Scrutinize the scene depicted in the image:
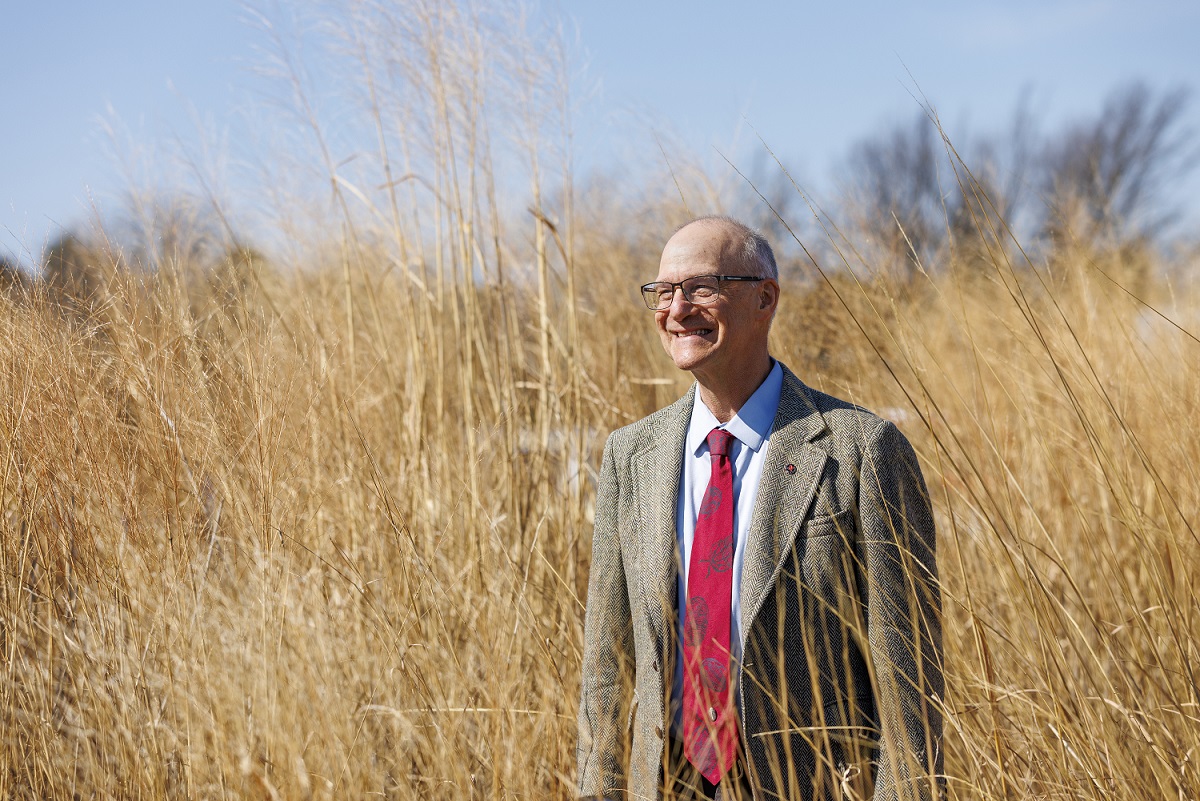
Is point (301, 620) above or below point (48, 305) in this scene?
below

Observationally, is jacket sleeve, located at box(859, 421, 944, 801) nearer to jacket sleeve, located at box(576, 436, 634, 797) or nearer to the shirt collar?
the shirt collar

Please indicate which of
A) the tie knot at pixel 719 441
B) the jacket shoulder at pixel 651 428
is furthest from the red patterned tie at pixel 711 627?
the jacket shoulder at pixel 651 428

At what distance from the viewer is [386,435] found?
2.74 meters

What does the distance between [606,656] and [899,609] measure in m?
0.51

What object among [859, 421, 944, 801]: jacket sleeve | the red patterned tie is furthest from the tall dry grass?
the red patterned tie

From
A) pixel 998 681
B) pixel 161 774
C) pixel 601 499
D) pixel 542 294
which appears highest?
pixel 542 294

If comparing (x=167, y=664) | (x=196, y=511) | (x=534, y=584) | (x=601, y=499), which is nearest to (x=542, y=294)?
(x=534, y=584)

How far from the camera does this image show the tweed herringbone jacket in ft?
4.72

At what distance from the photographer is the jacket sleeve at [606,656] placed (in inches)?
65.0

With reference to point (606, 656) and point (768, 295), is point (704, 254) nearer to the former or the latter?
point (768, 295)

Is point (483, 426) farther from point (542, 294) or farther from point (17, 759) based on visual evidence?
point (17, 759)

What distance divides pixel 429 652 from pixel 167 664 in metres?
0.51

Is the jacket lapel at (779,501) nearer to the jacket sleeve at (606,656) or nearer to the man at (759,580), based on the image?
the man at (759,580)

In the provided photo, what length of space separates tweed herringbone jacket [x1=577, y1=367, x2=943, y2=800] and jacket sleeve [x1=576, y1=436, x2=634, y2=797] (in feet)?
0.08
